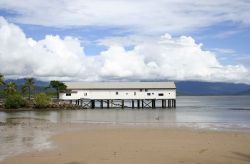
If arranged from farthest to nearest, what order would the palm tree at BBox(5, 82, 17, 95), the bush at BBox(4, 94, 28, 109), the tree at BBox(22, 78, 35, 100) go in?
the tree at BBox(22, 78, 35, 100)
the palm tree at BBox(5, 82, 17, 95)
the bush at BBox(4, 94, 28, 109)

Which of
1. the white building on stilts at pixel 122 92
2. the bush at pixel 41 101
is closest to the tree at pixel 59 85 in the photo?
the white building on stilts at pixel 122 92

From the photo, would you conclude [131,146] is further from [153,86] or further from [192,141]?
[153,86]

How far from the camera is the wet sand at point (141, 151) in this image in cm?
1728

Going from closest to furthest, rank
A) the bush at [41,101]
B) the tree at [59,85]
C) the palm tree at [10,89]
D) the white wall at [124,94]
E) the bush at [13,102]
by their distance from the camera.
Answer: the bush at [13,102], the bush at [41,101], the white wall at [124,94], the tree at [59,85], the palm tree at [10,89]

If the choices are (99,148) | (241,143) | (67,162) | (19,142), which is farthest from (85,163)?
(241,143)

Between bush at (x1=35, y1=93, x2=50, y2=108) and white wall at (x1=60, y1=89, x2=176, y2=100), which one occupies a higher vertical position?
white wall at (x1=60, y1=89, x2=176, y2=100)

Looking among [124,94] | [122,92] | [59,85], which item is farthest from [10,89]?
[124,94]

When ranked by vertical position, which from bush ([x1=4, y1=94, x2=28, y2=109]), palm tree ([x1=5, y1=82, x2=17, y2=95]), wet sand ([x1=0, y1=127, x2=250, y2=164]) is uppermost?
palm tree ([x1=5, y1=82, x2=17, y2=95])

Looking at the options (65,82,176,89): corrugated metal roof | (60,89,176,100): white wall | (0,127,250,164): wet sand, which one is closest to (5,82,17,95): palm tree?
(65,82,176,89): corrugated metal roof

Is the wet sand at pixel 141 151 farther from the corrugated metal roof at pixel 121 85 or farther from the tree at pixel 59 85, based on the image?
the tree at pixel 59 85

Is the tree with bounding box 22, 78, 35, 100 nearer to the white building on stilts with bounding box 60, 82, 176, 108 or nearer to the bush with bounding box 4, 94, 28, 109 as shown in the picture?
the white building on stilts with bounding box 60, 82, 176, 108

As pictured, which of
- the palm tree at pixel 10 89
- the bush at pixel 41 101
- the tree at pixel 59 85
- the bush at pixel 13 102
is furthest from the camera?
the palm tree at pixel 10 89

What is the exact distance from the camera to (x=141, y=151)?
19.8 meters

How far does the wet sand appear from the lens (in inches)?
680
